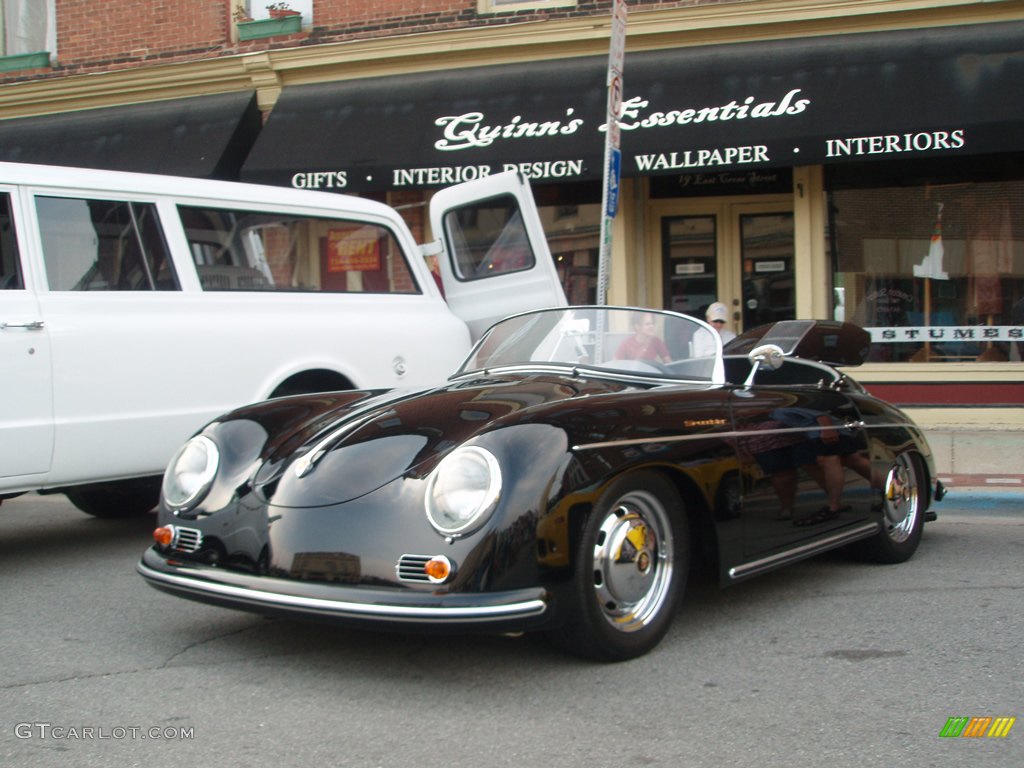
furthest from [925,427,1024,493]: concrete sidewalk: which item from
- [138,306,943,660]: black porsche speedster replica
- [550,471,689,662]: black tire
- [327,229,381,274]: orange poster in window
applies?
[550,471,689,662]: black tire

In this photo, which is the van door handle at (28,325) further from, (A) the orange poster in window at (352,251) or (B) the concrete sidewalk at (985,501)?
(B) the concrete sidewalk at (985,501)

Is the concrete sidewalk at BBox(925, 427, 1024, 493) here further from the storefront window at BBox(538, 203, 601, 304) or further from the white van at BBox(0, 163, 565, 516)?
the storefront window at BBox(538, 203, 601, 304)

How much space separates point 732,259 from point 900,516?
7293 millimetres

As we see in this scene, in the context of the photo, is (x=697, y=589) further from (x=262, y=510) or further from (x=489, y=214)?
(x=489, y=214)

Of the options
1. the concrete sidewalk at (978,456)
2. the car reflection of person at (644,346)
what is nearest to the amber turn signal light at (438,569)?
the car reflection of person at (644,346)

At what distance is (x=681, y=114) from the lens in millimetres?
11453

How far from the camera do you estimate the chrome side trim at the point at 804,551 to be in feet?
14.7

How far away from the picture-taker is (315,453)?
420cm

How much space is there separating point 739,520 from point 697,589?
0.91 meters

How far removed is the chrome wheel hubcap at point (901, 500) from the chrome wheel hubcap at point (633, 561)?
6.66 feet

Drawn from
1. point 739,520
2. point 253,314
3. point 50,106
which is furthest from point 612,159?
point 50,106

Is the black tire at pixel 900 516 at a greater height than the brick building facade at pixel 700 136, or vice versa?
the brick building facade at pixel 700 136

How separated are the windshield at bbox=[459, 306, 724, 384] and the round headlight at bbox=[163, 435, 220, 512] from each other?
1.40 metres

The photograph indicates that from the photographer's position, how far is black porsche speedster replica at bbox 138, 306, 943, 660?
3705 millimetres
